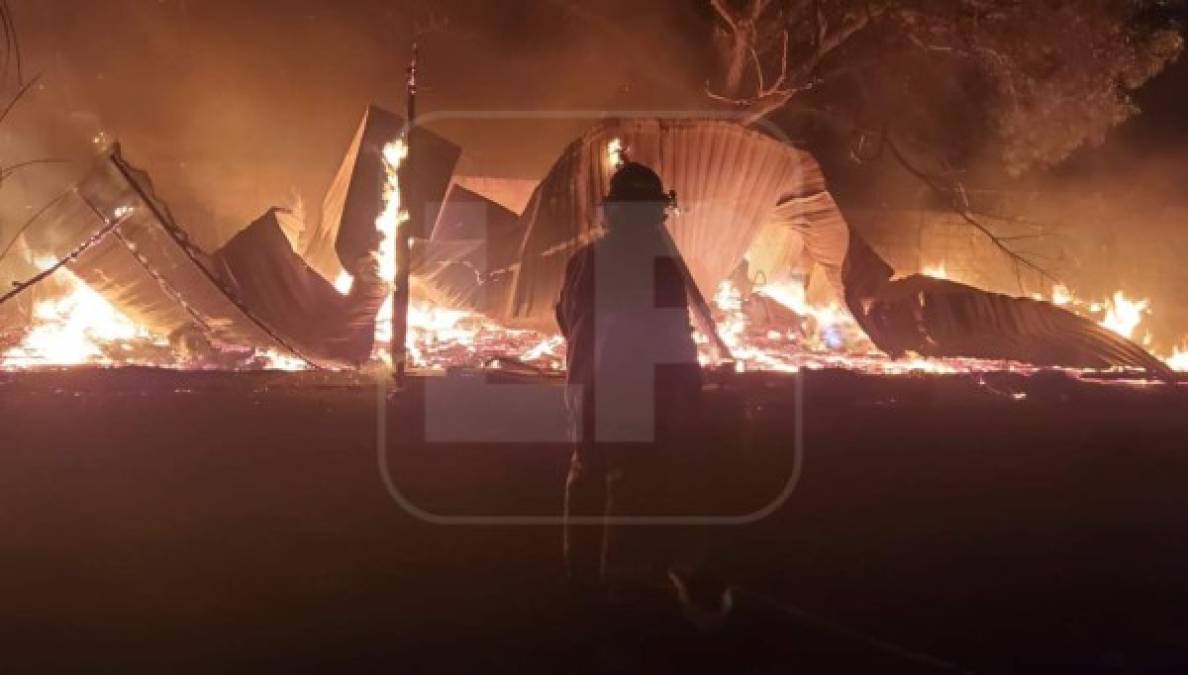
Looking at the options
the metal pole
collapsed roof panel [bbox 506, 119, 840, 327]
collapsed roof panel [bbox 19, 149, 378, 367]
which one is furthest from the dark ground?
collapsed roof panel [bbox 506, 119, 840, 327]

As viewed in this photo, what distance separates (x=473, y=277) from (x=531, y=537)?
11.3 feet

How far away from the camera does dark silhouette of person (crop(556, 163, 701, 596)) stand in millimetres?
4516

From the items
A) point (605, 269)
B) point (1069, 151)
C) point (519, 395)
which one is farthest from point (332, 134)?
point (1069, 151)

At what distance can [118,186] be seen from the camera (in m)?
6.64

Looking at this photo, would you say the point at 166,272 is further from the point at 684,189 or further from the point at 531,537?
the point at 684,189

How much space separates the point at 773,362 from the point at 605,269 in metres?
3.83

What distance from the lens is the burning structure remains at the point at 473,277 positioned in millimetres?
6930

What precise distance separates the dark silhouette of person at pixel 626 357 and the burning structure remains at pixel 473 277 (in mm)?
2528

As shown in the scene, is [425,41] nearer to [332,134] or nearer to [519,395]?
[332,134]

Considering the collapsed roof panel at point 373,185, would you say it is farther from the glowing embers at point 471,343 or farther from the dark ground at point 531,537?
the dark ground at point 531,537

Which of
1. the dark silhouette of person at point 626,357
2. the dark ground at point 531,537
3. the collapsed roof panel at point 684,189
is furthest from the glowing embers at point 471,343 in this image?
the dark silhouette of person at point 626,357

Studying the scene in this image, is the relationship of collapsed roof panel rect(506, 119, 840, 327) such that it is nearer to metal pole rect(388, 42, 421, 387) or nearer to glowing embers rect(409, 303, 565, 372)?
glowing embers rect(409, 303, 565, 372)

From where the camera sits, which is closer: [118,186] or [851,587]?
[851,587]

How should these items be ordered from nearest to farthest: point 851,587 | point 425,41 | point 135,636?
point 135,636 → point 851,587 → point 425,41
